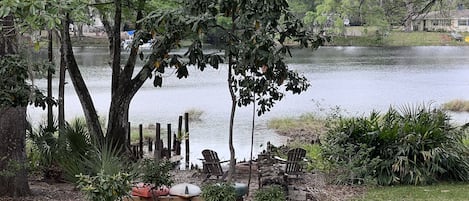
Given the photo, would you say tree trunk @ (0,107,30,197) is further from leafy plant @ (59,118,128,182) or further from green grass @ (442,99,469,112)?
green grass @ (442,99,469,112)

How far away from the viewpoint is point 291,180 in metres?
8.77

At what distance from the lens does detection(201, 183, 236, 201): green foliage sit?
247 inches

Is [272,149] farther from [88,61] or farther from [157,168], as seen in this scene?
[88,61]

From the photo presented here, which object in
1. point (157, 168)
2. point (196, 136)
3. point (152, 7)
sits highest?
point (152, 7)

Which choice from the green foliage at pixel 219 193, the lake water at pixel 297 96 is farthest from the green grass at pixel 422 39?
the green foliage at pixel 219 193

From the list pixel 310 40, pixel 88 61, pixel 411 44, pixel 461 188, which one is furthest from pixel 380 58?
pixel 310 40

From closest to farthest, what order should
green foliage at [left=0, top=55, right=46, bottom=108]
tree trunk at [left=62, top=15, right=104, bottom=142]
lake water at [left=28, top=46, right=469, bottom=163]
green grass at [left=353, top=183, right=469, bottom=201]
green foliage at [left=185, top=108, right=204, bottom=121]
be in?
green foliage at [left=0, top=55, right=46, bottom=108] < green grass at [left=353, top=183, right=469, bottom=201] < tree trunk at [left=62, top=15, right=104, bottom=142] < lake water at [left=28, top=46, right=469, bottom=163] < green foliage at [left=185, top=108, right=204, bottom=121]

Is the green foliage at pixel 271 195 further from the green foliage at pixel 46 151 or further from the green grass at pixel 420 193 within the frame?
the green foliage at pixel 46 151

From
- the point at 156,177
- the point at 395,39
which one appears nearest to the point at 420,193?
the point at 156,177

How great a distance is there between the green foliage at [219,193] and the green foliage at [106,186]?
1.01m

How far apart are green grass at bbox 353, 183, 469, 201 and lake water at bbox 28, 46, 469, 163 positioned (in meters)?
4.86

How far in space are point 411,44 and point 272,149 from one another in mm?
33321

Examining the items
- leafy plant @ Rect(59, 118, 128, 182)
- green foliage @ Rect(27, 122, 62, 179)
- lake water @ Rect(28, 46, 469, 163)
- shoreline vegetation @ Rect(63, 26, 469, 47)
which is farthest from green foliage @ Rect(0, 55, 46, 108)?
shoreline vegetation @ Rect(63, 26, 469, 47)

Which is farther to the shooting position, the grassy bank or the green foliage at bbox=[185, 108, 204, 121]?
the grassy bank
